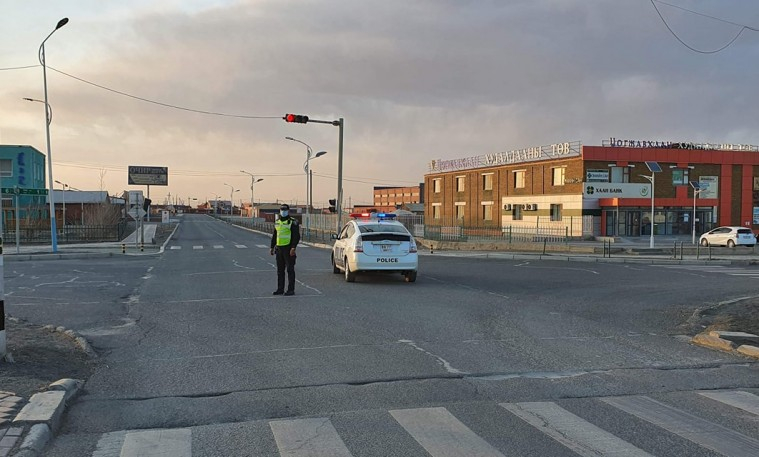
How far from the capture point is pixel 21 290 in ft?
47.3

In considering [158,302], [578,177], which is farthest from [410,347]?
[578,177]

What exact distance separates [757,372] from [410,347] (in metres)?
4.08

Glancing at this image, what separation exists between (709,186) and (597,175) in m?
10.8

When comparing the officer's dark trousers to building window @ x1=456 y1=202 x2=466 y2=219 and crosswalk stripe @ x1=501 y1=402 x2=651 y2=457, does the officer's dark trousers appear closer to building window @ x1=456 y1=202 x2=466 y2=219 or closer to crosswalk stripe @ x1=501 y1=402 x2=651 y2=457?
crosswalk stripe @ x1=501 y1=402 x2=651 y2=457

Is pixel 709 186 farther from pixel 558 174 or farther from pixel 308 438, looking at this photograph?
pixel 308 438

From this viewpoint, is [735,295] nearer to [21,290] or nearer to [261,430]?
[261,430]

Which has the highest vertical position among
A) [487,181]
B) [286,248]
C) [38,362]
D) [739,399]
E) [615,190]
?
[487,181]

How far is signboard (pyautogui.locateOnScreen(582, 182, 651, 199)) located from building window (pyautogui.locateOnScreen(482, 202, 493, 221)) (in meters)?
12.8

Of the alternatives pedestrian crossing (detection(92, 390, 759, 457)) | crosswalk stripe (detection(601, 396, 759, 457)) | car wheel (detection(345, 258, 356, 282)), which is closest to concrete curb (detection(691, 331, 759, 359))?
pedestrian crossing (detection(92, 390, 759, 457))

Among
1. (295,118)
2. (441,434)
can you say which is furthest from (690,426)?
(295,118)

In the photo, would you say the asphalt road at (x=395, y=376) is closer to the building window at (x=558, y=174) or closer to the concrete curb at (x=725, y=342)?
the concrete curb at (x=725, y=342)

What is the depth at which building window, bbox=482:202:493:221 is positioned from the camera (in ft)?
200

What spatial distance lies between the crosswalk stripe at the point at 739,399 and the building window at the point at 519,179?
5143cm

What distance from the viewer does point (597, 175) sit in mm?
49500
